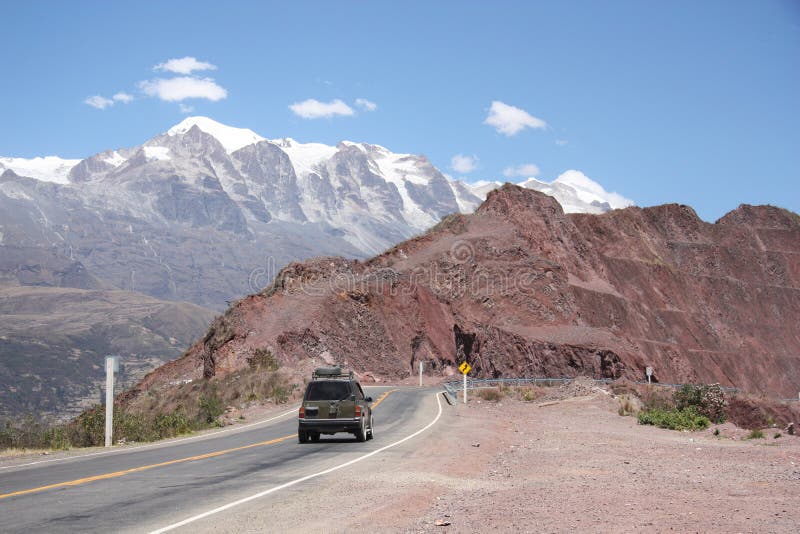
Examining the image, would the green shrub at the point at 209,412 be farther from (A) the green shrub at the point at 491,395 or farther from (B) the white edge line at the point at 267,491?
(A) the green shrub at the point at 491,395

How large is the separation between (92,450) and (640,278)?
87167 millimetres

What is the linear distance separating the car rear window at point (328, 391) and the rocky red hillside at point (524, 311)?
102 ft

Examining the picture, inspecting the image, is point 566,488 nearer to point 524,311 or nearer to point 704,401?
point 704,401

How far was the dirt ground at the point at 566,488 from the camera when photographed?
1048 cm

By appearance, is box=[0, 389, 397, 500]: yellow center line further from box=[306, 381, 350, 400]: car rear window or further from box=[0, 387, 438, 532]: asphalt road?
box=[306, 381, 350, 400]: car rear window

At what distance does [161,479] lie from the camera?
14.8 metres

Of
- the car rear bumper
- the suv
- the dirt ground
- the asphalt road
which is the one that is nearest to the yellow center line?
the asphalt road

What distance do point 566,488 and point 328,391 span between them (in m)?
10.3

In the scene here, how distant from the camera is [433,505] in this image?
12.4m

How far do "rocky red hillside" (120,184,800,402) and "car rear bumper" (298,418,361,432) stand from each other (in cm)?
3118

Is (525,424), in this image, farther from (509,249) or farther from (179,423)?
(509,249)

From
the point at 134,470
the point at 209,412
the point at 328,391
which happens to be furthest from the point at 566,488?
the point at 209,412

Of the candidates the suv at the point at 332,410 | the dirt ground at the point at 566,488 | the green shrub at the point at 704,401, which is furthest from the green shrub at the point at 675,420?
the suv at the point at 332,410

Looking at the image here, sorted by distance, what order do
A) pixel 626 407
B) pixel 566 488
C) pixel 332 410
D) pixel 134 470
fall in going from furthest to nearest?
pixel 626 407
pixel 332 410
pixel 134 470
pixel 566 488
